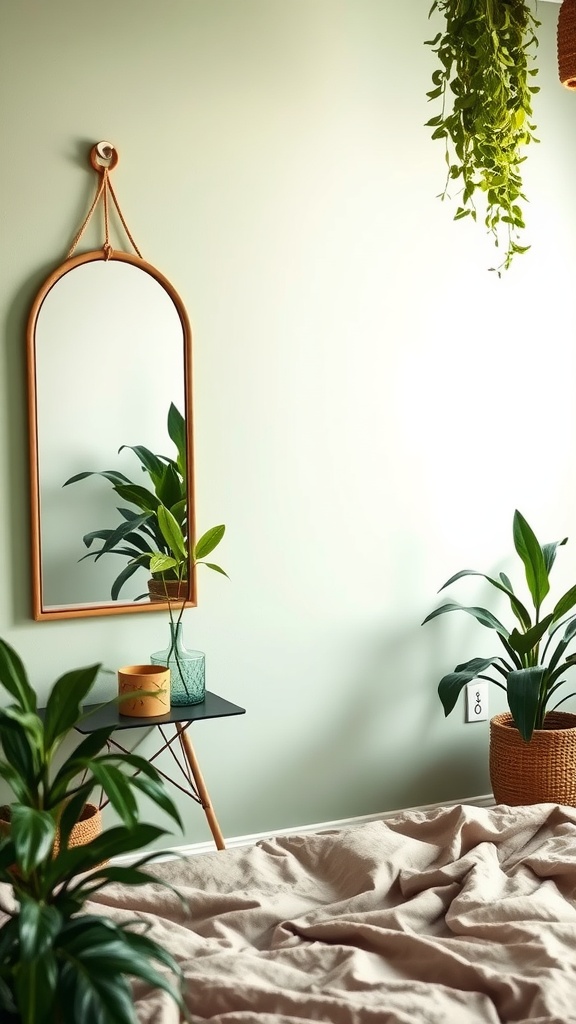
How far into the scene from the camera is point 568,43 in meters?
2.50

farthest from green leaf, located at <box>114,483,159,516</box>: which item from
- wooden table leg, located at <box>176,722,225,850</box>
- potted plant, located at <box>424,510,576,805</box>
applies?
potted plant, located at <box>424,510,576,805</box>

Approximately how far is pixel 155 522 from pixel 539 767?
128cm

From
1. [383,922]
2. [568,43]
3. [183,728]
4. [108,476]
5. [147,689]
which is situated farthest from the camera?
[108,476]

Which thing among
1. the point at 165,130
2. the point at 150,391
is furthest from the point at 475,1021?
the point at 165,130

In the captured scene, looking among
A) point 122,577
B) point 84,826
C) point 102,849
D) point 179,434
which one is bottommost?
point 84,826

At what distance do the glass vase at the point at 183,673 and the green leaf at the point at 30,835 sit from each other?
4.75 feet

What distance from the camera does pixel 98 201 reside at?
9.51 ft

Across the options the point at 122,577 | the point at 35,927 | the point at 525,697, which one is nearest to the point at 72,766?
the point at 35,927

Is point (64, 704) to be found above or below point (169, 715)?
above

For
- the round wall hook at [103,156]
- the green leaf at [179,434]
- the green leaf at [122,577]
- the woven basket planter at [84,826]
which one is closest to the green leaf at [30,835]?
the woven basket planter at [84,826]

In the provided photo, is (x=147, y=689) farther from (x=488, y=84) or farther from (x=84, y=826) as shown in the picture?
(x=488, y=84)

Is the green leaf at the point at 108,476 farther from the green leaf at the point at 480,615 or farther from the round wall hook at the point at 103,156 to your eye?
the green leaf at the point at 480,615

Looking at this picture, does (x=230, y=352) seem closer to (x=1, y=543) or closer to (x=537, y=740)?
(x=1, y=543)

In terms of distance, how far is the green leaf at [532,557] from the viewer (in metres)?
3.29
